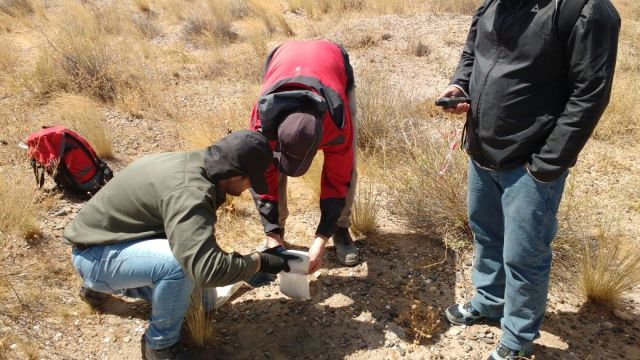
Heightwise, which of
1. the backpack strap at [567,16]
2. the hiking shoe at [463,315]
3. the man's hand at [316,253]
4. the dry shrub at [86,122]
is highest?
the backpack strap at [567,16]

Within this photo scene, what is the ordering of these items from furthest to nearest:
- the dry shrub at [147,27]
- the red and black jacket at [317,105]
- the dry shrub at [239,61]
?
the dry shrub at [147,27] → the dry shrub at [239,61] → the red and black jacket at [317,105]

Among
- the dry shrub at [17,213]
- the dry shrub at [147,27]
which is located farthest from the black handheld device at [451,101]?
the dry shrub at [147,27]

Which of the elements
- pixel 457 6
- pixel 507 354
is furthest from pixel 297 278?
pixel 457 6

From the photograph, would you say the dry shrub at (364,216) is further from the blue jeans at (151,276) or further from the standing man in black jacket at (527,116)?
the blue jeans at (151,276)

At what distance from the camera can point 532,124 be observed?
5.74 ft

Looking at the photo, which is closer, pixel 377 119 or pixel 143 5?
pixel 377 119

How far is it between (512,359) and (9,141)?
14.8 ft

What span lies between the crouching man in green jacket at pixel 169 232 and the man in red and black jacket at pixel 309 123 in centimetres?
15

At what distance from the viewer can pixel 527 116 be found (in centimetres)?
176

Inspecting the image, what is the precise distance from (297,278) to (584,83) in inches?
59.5

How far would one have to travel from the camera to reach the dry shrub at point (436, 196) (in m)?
3.09

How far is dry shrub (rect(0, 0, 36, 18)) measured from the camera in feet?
28.8

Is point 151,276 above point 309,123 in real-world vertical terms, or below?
below

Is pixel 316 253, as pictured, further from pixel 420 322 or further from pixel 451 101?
pixel 451 101
